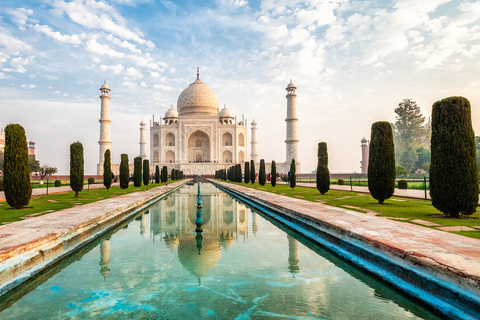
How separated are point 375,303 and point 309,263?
97 centimetres

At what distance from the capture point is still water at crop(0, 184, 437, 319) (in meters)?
2.00

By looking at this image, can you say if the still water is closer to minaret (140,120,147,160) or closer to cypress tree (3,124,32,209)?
cypress tree (3,124,32,209)

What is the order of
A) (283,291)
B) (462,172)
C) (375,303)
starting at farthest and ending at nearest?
(462,172), (283,291), (375,303)

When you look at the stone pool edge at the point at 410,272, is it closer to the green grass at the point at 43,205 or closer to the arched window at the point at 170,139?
the green grass at the point at 43,205

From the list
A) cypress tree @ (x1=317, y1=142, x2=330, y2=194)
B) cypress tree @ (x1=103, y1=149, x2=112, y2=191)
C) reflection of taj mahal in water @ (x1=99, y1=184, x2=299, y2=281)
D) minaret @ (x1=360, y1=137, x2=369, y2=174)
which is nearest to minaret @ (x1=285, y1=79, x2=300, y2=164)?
minaret @ (x1=360, y1=137, x2=369, y2=174)

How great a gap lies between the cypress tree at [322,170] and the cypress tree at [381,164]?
3214mm

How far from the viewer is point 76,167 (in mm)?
10500

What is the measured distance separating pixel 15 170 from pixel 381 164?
826 cm

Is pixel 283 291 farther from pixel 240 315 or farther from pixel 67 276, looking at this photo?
pixel 67 276

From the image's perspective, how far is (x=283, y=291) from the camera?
2.33 meters

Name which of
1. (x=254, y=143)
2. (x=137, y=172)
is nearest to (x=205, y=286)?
(x=137, y=172)

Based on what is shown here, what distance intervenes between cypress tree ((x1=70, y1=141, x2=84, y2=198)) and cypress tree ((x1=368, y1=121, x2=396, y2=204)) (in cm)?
880

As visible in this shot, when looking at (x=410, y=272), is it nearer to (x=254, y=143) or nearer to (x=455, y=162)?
(x=455, y=162)

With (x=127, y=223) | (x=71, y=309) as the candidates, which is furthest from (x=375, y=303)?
(x=127, y=223)
